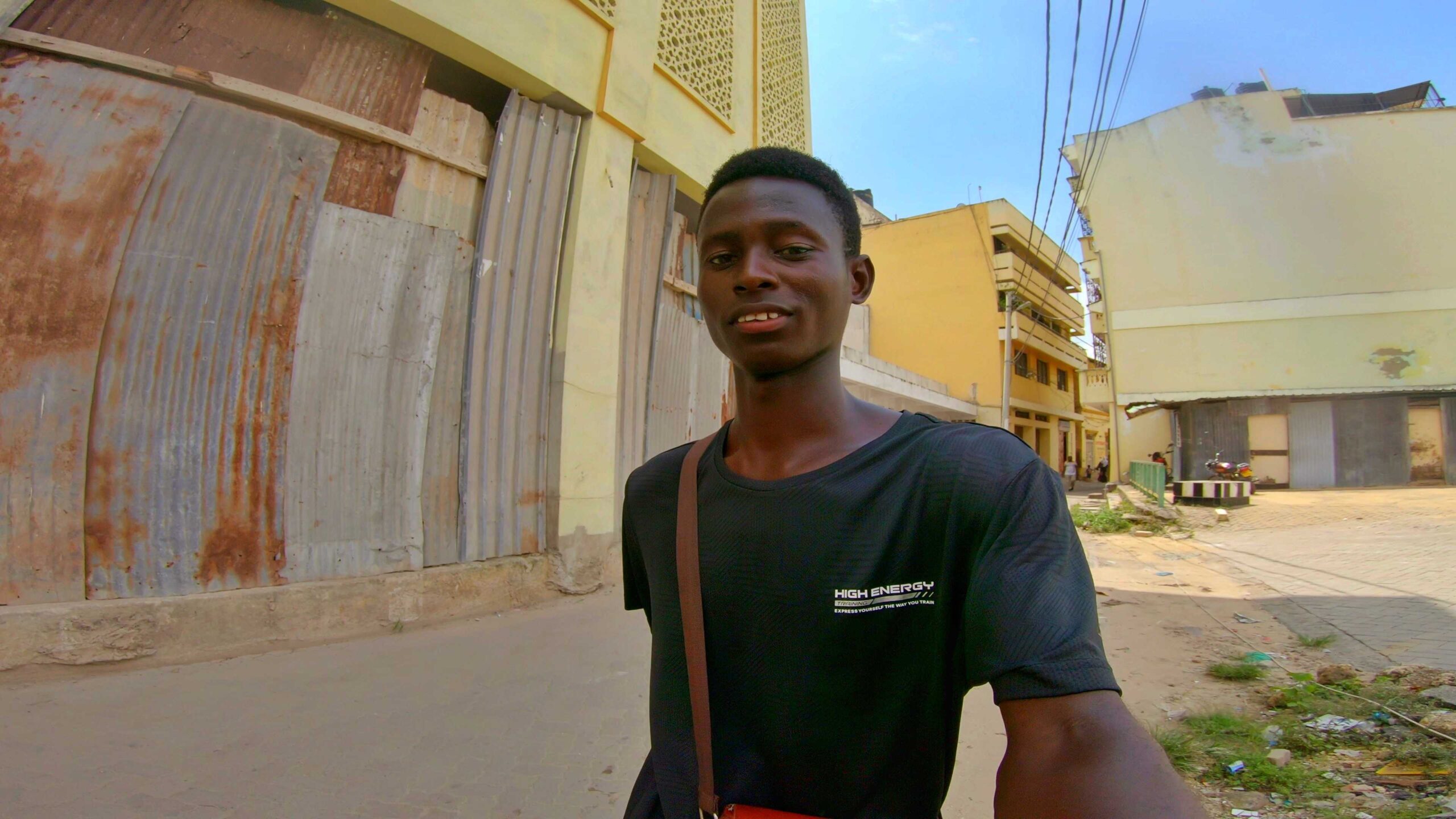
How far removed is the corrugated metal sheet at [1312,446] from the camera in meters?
19.7

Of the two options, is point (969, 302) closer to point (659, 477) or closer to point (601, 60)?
point (601, 60)

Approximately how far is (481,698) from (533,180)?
151 inches

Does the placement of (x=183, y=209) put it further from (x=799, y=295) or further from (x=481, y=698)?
(x=799, y=295)

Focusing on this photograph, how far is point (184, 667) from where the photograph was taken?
3.76 meters

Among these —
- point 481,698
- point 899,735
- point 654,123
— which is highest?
point 654,123

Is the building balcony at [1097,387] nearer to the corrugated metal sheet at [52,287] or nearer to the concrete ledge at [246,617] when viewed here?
the concrete ledge at [246,617]

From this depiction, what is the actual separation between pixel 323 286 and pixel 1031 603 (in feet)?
15.9

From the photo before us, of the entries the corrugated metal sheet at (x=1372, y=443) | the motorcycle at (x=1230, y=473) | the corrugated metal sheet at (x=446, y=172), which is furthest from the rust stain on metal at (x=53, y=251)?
the corrugated metal sheet at (x=1372, y=443)

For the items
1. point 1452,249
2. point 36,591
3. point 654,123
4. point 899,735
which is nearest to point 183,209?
point 36,591

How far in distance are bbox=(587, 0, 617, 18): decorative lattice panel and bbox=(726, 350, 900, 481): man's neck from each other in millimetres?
5705

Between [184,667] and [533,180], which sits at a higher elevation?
[533,180]

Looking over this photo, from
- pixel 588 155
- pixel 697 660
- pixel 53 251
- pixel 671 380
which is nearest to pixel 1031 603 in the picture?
pixel 697 660

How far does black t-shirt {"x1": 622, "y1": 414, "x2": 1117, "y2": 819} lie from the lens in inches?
31.9

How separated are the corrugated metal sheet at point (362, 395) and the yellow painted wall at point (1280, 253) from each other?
22.6 metres
